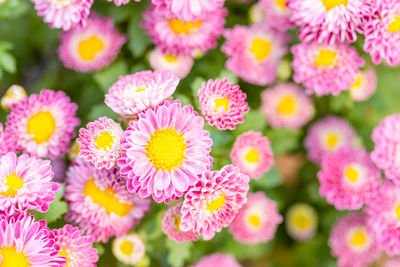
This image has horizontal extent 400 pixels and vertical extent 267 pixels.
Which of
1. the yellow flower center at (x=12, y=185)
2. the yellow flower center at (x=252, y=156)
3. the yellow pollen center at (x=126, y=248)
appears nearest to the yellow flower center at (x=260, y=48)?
the yellow flower center at (x=252, y=156)

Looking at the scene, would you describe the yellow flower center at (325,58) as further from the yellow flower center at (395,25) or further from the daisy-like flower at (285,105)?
the daisy-like flower at (285,105)

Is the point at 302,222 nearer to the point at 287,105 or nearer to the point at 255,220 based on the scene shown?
the point at 255,220

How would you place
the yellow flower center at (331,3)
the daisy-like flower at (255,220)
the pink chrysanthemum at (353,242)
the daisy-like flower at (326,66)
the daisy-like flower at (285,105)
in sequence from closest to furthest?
the yellow flower center at (331,3), the daisy-like flower at (326,66), the daisy-like flower at (255,220), the pink chrysanthemum at (353,242), the daisy-like flower at (285,105)

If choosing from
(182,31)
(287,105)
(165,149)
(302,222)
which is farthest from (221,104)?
(302,222)

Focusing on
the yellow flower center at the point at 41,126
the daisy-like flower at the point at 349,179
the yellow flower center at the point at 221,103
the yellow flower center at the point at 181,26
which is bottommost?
the daisy-like flower at the point at 349,179

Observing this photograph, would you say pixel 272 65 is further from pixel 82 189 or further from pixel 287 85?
pixel 82 189

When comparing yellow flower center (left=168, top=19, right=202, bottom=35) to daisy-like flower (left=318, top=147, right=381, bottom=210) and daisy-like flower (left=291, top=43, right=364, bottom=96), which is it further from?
daisy-like flower (left=318, top=147, right=381, bottom=210)

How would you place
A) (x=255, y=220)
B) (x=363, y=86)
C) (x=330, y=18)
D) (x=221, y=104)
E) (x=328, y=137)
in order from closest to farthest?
(x=221, y=104) < (x=330, y=18) < (x=255, y=220) < (x=363, y=86) < (x=328, y=137)
